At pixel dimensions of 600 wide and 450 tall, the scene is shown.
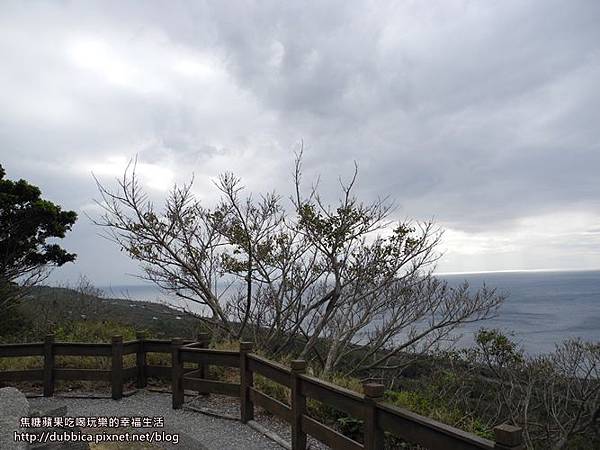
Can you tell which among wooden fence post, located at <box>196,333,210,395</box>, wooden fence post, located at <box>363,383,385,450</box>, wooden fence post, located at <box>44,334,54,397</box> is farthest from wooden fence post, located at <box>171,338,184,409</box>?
wooden fence post, located at <box>363,383,385,450</box>

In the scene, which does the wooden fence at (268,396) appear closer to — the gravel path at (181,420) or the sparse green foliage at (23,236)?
the gravel path at (181,420)

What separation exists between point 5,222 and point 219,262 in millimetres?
6079

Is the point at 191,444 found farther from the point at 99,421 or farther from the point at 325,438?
the point at 325,438

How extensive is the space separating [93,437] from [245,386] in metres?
1.83

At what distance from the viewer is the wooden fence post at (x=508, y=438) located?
2488 millimetres

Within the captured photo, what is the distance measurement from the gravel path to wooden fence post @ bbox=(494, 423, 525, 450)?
301cm

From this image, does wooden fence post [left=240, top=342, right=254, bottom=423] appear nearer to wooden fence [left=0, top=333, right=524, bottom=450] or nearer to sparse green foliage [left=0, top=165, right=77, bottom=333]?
wooden fence [left=0, top=333, right=524, bottom=450]

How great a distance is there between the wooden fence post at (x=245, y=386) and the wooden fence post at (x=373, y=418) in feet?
8.08

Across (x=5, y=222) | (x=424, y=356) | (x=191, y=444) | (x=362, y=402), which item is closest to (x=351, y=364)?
(x=424, y=356)

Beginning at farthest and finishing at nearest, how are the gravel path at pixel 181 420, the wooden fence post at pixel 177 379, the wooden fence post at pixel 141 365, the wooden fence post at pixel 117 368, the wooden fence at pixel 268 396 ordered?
1. the wooden fence post at pixel 141 365
2. the wooden fence post at pixel 117 368
3. the wooden fence post at pixel 177 379
4. the gravel path at pixel 181 420
5. the wooden fence at pixel 268 396

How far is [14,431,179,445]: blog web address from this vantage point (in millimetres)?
4186

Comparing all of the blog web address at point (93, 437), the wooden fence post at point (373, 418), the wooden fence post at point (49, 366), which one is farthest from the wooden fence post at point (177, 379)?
the wooden fence post at point (373, 418)

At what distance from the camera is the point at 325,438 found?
14.2 ft

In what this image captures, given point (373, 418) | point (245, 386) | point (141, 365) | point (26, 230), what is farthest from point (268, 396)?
point (26, 230)
